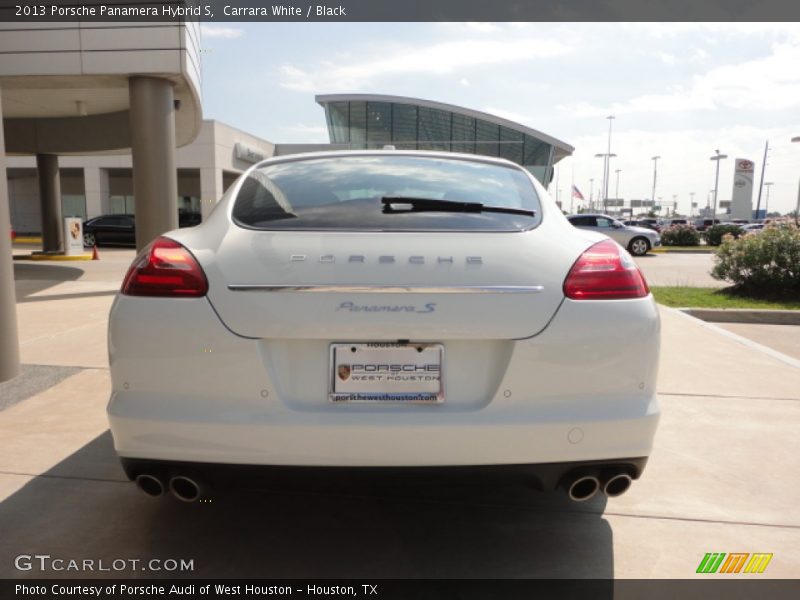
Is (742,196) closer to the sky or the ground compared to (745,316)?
closer to the sky

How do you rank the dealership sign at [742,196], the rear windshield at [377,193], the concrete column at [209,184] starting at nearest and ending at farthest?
the rear windshield at [377,193] → the concrete column at [209,184] → the dealership sign at [742,196]

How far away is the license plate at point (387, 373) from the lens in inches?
83.1

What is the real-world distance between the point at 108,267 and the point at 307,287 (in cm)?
1567

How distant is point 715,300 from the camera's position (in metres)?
10.3

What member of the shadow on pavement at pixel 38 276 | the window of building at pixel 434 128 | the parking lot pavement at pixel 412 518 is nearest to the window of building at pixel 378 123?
the window of building at pixel 434 128

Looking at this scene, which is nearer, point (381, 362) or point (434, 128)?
point (381, 362)

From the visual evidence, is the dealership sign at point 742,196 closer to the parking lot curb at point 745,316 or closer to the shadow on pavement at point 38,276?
the parking lot curb at point 745,316

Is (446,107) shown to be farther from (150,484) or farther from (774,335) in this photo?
(150,484)

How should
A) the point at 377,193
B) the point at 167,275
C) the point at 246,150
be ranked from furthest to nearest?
the point at 246,150, the point at 377,193, the point at 167,275

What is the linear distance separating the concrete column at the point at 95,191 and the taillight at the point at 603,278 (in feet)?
115

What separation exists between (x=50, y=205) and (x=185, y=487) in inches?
845

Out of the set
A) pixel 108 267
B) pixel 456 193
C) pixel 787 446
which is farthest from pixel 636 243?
pixel 456 193

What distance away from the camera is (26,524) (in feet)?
8.86

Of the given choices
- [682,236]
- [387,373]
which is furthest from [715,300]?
[682,236]
